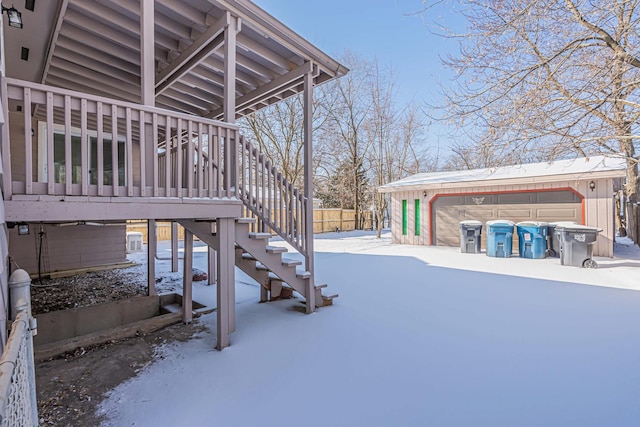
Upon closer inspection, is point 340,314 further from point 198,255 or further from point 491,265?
point 198,255

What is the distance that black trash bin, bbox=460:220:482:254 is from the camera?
29.8 feet

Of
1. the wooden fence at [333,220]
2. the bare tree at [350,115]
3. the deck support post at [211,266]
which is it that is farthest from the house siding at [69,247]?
the bare tree at [350,115]

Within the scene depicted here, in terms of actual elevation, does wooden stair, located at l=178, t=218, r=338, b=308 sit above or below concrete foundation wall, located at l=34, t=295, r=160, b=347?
above

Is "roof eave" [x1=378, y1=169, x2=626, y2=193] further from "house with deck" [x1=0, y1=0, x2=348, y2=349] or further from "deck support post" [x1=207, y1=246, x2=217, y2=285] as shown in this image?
"deck support post" [x1=207, y1=246, x2=217, y2=285]

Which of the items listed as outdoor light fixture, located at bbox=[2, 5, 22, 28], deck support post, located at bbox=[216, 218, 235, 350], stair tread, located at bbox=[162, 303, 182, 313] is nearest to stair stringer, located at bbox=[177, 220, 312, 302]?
deck support post, located at bbox=[216, 218, 235, 350]

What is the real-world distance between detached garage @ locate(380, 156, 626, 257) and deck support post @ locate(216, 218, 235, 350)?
5.26 metres

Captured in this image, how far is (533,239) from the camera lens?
8094mm

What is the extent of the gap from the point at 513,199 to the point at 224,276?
8.96m

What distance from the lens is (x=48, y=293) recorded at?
5.21 metres

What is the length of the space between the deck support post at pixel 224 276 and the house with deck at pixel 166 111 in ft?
0.04

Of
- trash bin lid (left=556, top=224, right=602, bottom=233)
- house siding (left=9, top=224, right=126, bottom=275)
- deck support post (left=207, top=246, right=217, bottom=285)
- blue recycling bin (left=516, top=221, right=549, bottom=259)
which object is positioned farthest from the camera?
blue recycling bin (left=516, top=221, right=549, bottom=259)

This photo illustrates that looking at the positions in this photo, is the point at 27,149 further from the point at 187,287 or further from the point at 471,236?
the point at 471,236

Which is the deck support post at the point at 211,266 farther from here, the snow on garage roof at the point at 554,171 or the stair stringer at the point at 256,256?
the snow on garage roof at the point at 554,171

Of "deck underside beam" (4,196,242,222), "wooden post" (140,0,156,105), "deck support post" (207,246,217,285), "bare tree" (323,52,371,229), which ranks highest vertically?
"bare tree" (323,52,371,229)
